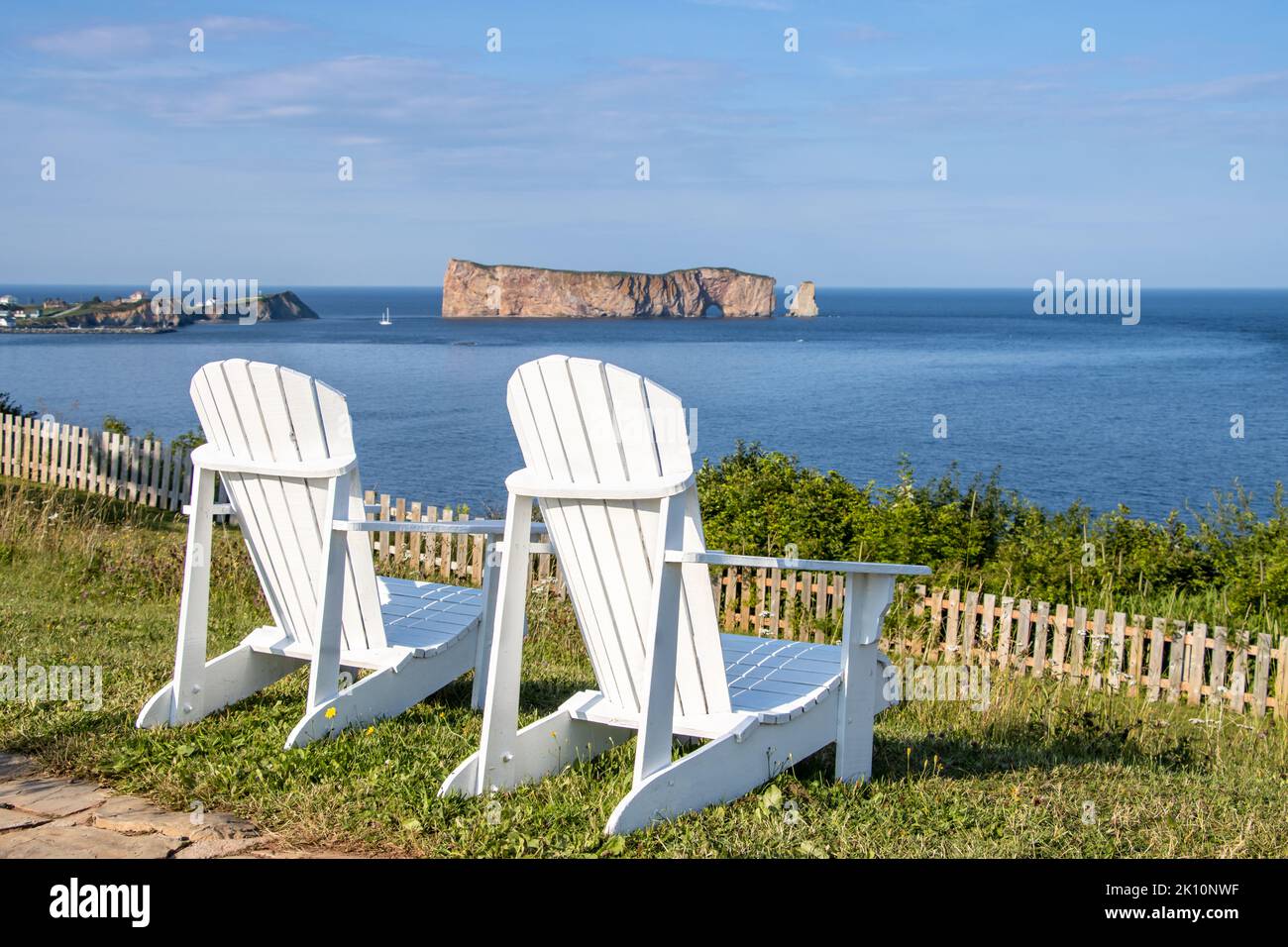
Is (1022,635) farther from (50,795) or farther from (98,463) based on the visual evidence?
(98,463)

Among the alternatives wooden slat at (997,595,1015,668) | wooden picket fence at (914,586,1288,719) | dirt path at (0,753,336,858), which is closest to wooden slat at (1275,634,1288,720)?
wooden picket fence at (914,586,1288,719)

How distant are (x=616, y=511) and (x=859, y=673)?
3.50ft

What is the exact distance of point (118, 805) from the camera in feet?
12.3

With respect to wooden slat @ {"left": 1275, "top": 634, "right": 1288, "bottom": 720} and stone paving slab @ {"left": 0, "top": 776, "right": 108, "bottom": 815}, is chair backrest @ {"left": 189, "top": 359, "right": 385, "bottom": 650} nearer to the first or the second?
stone paving slab @ {"left": 0, "top": 776, "right": 108, "bottom": 815}

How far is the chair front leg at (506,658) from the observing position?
3.77 meters

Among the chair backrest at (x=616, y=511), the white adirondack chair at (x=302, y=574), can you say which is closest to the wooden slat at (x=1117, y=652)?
the white adirondack chair at (x=302, y=574)

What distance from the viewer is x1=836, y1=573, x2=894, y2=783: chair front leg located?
152 inches

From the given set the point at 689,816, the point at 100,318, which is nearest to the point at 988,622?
the point at 689,816

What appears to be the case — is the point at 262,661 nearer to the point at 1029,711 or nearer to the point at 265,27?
the point at 1029,711

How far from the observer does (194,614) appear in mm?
4664

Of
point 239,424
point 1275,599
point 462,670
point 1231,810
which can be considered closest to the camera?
point 1231,810

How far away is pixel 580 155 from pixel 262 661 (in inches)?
4315
